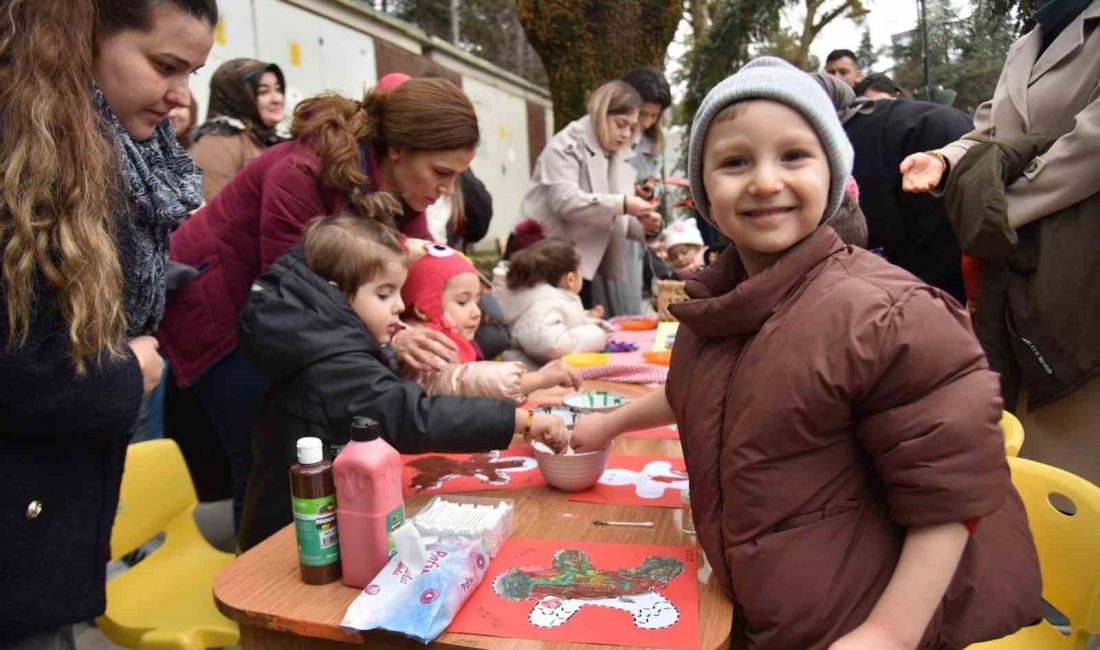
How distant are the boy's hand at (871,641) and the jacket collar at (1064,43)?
1.78 metres

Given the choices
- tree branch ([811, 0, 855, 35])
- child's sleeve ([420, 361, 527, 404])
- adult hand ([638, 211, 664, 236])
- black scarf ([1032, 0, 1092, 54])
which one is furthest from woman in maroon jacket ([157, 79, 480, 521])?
tree branch ([811, 0, 855, 35])

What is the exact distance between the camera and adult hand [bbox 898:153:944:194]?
2.18m

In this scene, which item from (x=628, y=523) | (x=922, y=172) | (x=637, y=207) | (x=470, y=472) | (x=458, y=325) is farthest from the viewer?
(x=637, y=207)

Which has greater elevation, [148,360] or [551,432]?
[148,360]

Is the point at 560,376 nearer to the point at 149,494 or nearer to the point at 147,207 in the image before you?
the point at 147,207

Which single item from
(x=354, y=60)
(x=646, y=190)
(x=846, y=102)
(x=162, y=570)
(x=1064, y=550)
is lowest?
(x=162, y=570)

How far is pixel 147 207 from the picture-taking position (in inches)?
51.4

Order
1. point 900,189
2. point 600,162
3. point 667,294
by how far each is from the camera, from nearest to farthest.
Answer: point 900,189, point 667,294, point 600,162

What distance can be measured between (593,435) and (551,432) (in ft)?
0.29

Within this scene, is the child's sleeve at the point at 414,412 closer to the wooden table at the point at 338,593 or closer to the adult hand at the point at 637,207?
the wooden table at the point at 338,593

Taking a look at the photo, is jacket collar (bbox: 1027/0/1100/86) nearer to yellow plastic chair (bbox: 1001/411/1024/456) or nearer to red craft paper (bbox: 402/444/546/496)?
yellow plastic chair (bbox: 1001/411/1024/456)

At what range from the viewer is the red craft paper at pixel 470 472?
1.59 metres

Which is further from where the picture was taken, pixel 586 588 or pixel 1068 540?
pixel 1068 540

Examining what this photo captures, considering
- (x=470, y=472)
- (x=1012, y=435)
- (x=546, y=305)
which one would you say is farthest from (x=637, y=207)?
(x=470, y=472)
